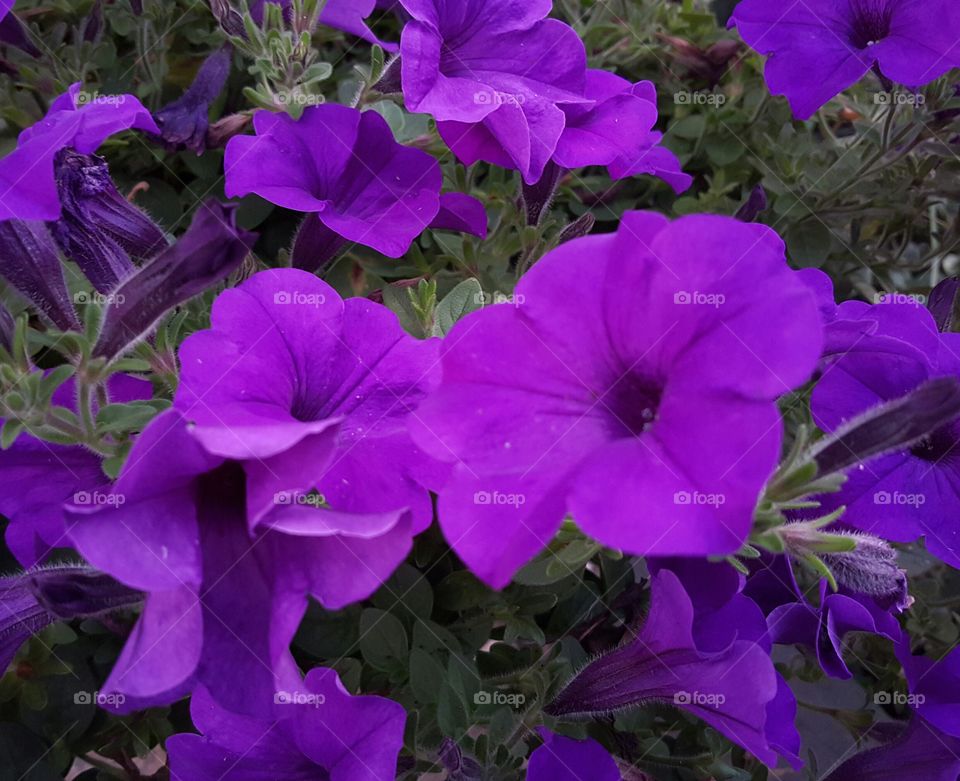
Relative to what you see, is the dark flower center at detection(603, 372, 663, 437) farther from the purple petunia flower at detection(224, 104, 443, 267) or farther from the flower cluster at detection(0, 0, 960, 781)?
the purple petunia flower at detection(224, 104, 443, 267)

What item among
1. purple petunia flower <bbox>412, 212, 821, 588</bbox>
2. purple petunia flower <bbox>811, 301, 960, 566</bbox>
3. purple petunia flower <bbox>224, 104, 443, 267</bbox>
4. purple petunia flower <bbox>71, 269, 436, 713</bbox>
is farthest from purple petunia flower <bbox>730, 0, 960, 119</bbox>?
purple petunia flower <bbox>71, 269, 436, 713</bbox>

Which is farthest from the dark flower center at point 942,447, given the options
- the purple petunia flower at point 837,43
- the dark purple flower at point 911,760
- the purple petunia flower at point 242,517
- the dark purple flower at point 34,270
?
the dark purple flower at point 34,270

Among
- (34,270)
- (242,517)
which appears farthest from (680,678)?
(34,270)

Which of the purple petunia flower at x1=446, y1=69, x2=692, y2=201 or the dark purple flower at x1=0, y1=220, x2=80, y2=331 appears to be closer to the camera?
the dark purple flower at x1=0, y1=220, x2=80, y2=331

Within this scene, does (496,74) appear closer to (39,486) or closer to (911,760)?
(39,486)

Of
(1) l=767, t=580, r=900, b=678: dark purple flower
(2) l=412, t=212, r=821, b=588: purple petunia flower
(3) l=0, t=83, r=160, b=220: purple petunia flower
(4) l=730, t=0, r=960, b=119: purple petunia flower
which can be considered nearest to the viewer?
(2) l=412, t=212, r=821, b=588: purple petunia flower

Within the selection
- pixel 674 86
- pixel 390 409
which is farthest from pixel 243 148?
pixel 674 86
